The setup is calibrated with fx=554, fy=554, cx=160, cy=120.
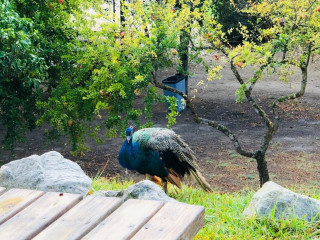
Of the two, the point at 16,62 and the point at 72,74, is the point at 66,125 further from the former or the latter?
the point at 16,62

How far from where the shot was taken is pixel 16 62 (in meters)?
5.83

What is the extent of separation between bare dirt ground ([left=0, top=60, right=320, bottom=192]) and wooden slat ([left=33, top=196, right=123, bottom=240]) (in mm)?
4823

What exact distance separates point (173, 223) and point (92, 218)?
326 mm

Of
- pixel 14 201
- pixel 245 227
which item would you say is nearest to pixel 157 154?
pixel 245 227

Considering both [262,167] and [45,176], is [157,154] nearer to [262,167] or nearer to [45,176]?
[45,176]

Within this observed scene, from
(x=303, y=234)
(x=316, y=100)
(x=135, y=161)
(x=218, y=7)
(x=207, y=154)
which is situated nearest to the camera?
(x=303, y=234)

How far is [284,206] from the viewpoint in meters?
3.69

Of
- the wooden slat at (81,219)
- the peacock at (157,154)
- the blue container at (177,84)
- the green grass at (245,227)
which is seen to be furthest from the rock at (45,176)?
the blue container at (177,84)

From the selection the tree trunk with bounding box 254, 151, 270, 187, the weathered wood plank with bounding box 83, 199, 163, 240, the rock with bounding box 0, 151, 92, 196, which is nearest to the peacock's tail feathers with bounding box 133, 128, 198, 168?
the rock with bounding box 0, 151, 92, 196

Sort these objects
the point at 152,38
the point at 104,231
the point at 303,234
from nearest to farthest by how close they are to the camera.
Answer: the point at 104,231
the point at 303,234
the point at 152,38

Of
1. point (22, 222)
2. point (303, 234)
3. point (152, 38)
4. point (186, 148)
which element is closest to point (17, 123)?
point (152, 38)

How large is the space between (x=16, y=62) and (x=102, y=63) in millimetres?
1366

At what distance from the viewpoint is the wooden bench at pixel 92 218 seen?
2.06 meters

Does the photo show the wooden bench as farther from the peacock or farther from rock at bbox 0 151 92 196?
the peacock
